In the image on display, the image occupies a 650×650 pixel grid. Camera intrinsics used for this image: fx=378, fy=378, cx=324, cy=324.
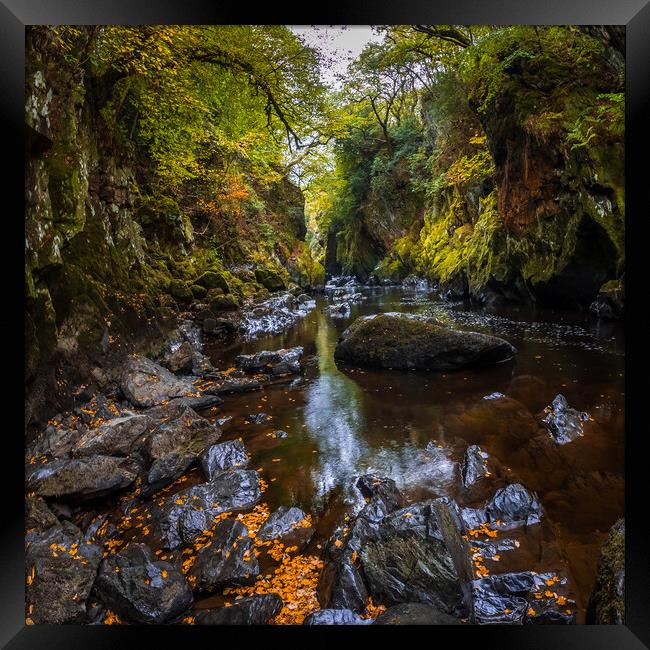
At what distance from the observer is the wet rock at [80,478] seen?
345cm

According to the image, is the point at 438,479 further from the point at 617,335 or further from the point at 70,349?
the point at 617,335

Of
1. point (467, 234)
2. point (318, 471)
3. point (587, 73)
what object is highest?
point (587, 73)

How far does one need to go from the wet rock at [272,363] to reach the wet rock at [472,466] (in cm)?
463

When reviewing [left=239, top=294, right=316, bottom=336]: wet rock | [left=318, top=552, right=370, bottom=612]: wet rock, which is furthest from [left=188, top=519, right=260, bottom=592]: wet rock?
[left=239, top=294, right=316, bottom=336]: wet rock

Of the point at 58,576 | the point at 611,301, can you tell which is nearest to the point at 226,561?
the point at 58,576

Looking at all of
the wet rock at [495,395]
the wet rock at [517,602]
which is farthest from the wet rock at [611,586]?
the wet rock at [495,395]

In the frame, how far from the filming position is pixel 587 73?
32.3ft

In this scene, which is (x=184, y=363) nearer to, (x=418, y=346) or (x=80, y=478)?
(x=80, y=478)

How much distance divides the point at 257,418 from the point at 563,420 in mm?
4181

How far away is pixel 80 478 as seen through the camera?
11.7 feet

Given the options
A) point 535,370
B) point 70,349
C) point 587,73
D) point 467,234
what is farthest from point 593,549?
point 467,234

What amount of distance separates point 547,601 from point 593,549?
758 millimetres

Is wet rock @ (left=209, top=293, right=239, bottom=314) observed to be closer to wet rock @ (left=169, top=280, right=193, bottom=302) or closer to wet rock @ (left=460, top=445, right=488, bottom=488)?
wet rock @ (left=169, top=280, right=193, bottom=302)

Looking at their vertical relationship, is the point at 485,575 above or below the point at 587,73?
below
